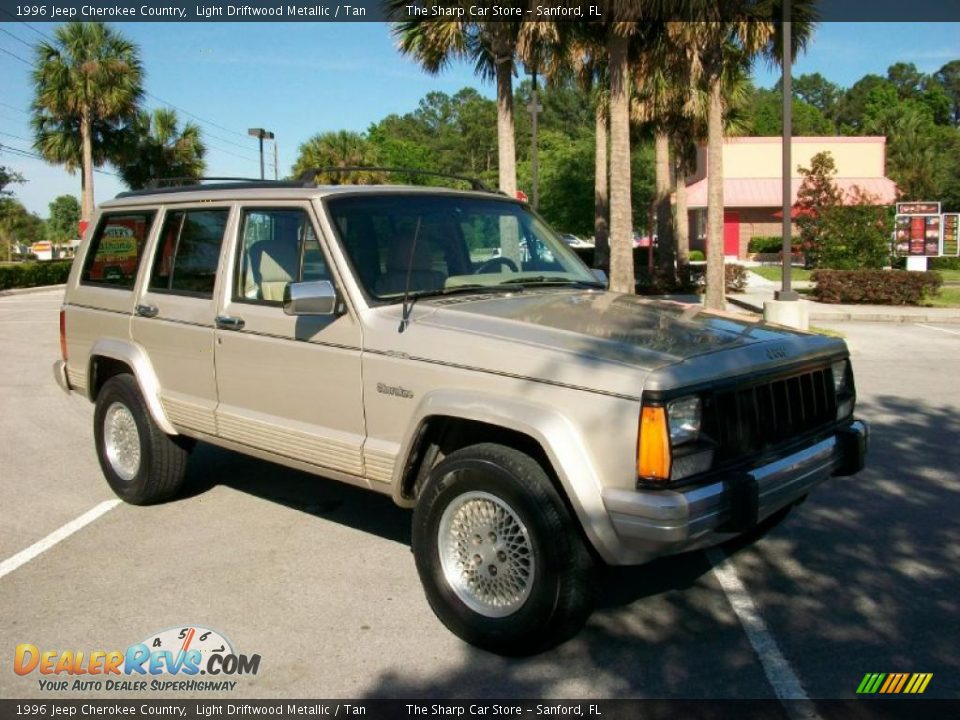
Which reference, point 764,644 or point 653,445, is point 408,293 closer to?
point 653,445

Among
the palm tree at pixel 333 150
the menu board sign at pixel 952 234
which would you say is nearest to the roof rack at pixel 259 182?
the menu board sign at pixel 952 234

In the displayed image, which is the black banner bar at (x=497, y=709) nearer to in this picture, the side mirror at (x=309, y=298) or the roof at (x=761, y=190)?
the side mirror at (x=309, y=298)

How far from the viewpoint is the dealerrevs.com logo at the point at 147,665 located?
3.62m

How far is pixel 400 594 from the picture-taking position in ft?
14.5

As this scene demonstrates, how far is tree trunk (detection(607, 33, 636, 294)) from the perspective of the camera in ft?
50.4

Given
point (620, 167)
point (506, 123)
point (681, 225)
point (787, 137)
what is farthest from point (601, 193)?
point (787, 137)

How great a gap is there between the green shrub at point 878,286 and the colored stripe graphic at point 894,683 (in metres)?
19.1

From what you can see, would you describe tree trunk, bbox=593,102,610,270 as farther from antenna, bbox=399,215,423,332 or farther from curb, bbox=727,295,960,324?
antenna, bbox=399,215,423,332

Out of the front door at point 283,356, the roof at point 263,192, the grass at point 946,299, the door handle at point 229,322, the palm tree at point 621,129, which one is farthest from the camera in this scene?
the grass at point 946,299

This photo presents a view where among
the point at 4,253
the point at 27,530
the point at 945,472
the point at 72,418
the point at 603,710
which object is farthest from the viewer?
the point at 4,253

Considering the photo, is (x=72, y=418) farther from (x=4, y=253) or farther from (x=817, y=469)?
(x=4, y=253)

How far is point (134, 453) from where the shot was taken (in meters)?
5.84

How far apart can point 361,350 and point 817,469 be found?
2.18 metres

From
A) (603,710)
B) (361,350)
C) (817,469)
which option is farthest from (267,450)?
(817,469)
